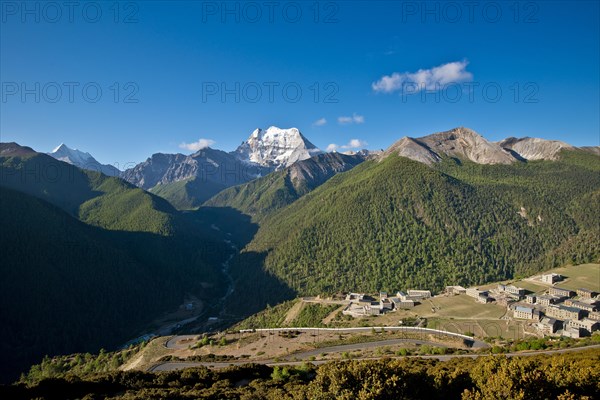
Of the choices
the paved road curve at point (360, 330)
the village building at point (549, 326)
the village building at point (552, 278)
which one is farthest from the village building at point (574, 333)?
the village building at point (552, 278)

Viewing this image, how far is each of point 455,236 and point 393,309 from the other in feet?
300

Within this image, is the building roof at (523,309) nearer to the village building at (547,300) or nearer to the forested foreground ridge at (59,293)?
the village building at (547,300)

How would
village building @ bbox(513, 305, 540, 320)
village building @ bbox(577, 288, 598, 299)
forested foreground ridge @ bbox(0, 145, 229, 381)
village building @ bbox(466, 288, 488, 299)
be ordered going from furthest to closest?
forested foreground ridge @ bbox(0, 145, 229, 381)
village building @ bbox(466, 288, 488, 299)
village building @ bbox(577, 288, 598, 299)
village building @ bbox(513, 305, 540, 320)

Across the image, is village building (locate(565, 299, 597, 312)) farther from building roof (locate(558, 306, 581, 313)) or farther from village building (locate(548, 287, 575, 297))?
village building (locate(548, 287, 575, 297))

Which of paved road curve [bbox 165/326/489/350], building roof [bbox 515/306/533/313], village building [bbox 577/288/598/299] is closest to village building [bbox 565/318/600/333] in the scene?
building roof [bbox 515/306/533/313]

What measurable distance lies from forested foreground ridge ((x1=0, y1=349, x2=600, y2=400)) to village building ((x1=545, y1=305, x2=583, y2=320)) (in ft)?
167

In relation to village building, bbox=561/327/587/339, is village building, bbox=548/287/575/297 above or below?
above

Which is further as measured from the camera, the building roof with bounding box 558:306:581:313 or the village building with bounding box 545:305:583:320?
the building roof with bounding box 558:306:581:313

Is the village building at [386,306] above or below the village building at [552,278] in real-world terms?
below

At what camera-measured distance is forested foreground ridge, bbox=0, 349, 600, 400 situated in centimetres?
3042

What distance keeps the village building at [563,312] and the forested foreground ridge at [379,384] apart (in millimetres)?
50837

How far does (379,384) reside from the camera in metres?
30.5

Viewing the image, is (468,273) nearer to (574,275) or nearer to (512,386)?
(574,275)

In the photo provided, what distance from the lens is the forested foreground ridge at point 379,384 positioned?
Result: 99.8 feet
